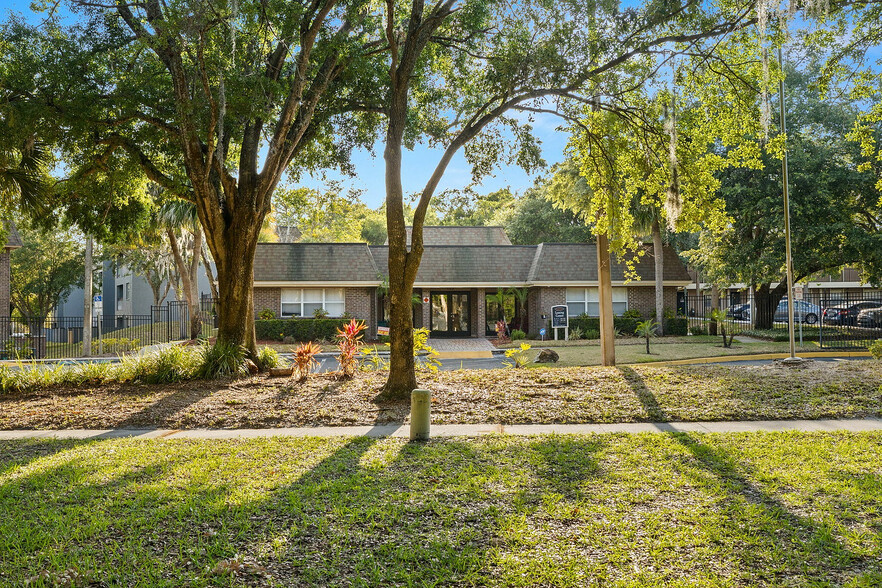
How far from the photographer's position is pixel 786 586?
356cm

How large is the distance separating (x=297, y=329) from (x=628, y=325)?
50.4ft

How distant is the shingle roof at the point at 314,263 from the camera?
28.0 metres

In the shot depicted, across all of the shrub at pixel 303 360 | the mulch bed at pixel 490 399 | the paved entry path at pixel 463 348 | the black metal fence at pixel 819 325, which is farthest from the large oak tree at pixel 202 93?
the black metal fence at pixel 819 325

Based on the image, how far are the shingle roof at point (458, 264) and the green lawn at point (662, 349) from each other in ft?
15.3

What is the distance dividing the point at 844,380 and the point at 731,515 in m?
8.07

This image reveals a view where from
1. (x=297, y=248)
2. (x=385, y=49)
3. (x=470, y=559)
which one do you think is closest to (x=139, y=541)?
(x=470, y=559)

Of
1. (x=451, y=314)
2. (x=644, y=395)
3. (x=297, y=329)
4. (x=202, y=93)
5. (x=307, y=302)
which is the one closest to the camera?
(x=644, y=395)

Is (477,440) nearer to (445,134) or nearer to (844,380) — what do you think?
(844,380)

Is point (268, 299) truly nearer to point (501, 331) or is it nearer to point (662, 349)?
point (501, 331)

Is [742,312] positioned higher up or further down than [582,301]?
further down

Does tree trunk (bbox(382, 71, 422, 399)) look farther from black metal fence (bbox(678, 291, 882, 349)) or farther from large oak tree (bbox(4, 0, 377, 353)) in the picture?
black metal fence (bbox(678, 291, 882, 349))

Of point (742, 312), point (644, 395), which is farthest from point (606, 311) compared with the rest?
point (742, 312)

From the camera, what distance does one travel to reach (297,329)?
26.9 m

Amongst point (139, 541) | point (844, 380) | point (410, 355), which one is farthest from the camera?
point (844, 380)
